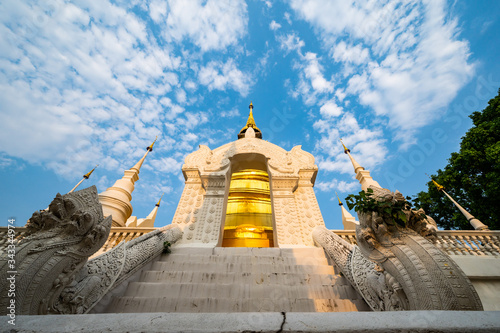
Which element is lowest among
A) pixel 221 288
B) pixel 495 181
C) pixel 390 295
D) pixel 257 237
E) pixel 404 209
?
pixel 390 295

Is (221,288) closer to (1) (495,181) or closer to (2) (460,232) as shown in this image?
(2) (460,232)

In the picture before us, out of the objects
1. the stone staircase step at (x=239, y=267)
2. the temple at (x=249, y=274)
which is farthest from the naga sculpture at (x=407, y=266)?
the stone staircase step at (x=239, y=267)

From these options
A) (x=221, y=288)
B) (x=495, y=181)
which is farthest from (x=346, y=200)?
(x=495, y=181)

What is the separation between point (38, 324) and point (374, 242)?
2.81 m

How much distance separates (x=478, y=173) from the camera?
1120 centimetres

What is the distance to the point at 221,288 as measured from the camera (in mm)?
3617

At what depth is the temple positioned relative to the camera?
51.1 inches

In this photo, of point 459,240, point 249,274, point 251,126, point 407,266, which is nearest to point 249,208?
point 251,126

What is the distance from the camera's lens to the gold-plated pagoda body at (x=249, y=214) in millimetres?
11773

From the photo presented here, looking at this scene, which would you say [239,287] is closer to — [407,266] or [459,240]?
[407,266]

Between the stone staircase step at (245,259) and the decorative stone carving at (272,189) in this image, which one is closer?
the stone staircase step at (245,259)

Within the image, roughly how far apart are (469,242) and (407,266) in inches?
195

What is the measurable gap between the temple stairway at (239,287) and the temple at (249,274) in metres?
0.02

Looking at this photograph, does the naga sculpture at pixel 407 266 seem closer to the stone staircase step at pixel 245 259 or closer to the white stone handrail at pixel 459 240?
the stone staircase step at pixel 245 259
